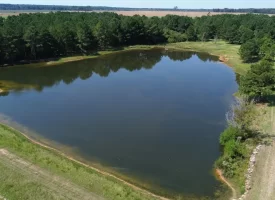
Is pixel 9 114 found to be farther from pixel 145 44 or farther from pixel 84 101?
pixel 145 44

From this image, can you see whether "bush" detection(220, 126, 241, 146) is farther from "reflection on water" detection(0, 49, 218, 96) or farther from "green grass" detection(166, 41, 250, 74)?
"green grass" detection(166, 41, 250, 74)

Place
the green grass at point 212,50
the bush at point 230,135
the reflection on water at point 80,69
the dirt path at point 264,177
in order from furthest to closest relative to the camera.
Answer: the green grass at point 212,50
the reflection on water at point 80,69
the bush at point 230,135
the dirt path at point 264,177

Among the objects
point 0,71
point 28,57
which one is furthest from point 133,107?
point 28,57

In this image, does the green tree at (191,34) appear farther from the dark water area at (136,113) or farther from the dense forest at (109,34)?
the dark water area at (136,113)

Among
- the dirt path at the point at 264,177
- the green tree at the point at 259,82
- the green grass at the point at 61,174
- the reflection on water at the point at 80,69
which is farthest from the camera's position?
the reflection on water at the point at 80,69

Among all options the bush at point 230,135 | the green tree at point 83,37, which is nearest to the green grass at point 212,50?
the green tree at point 83,37

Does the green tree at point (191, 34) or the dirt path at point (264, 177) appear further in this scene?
the green tree at point (191, 34)

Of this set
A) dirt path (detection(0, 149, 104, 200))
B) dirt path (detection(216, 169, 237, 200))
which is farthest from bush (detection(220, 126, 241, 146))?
dirt path (detection(0, 149, 104, 200))
